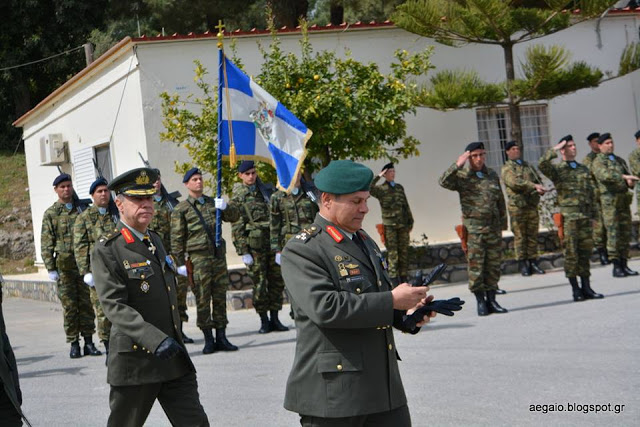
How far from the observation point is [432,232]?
1683 centimetres

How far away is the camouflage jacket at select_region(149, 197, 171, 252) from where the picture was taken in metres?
10.9

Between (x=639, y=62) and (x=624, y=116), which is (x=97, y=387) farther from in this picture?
(x=624, y=116)

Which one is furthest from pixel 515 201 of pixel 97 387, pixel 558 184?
pixel 97 387

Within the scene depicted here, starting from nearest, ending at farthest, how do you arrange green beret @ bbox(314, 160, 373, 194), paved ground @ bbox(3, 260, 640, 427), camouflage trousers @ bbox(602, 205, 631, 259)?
1. green beret @ bbox(314, 160, 373, 194)
2. paved ground @ bbox(3, 260, 640, 427)
3. camouflage trousers @ bbox(602, 205, 631, 259)

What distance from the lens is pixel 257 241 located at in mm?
11367

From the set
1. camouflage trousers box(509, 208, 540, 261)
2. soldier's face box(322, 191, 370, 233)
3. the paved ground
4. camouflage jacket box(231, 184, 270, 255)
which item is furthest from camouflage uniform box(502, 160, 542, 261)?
soldier's face box(322, 191, 370, 233)

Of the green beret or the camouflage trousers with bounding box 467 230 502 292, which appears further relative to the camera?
the camouflage trousers with bounding box 467 230 502 292

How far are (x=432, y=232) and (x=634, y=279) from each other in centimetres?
465

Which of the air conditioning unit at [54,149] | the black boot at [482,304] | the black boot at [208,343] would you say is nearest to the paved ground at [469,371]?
the black boot at [208,343]

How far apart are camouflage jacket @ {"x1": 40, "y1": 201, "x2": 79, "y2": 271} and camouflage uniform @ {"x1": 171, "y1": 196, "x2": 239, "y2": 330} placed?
1588 millimetres

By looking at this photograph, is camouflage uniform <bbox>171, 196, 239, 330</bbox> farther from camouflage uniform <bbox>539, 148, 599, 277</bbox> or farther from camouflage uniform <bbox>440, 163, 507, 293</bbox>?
camouflage uniform <bbox>539, 148, 599, 277</bbox>

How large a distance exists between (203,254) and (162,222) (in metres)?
1.16

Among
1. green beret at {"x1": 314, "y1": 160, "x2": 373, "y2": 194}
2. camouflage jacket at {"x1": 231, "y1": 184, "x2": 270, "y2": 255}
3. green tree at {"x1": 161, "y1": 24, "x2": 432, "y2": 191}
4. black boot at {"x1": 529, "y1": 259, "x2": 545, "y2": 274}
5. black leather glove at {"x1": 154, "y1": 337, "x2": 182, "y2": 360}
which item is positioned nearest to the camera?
green beret at {"x1": 314, "y1": 160, "x2": 373, "y2": 194}

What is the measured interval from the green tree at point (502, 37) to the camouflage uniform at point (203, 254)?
20.0 feet
